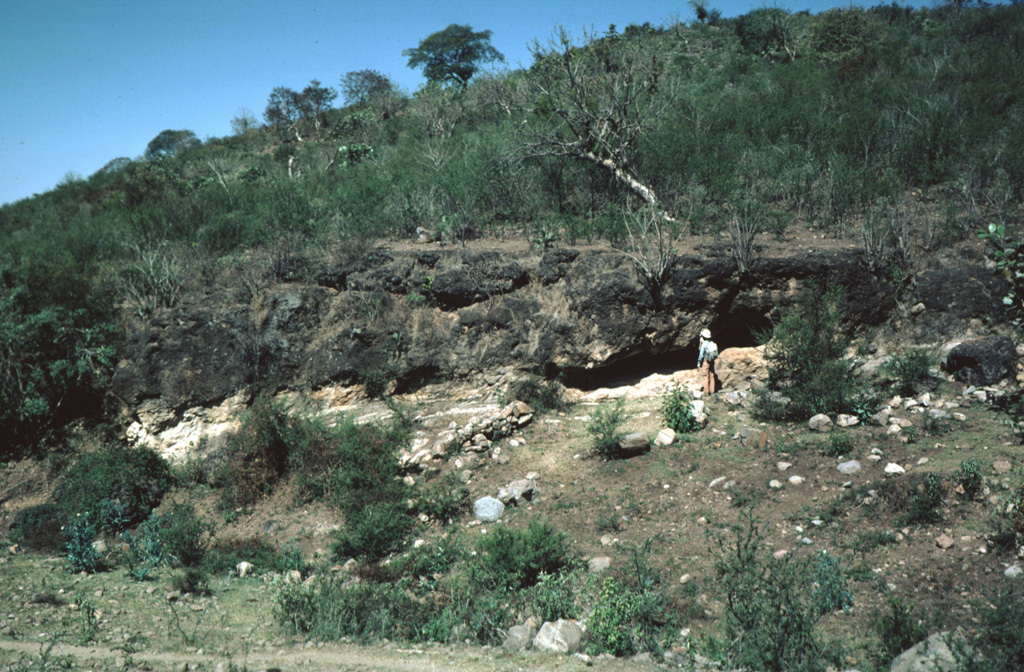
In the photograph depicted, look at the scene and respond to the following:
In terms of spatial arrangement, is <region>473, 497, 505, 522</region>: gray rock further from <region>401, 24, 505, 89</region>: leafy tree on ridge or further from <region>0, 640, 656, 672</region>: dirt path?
<region>401, 24, 505, 89</region>: leafy tree on ridge

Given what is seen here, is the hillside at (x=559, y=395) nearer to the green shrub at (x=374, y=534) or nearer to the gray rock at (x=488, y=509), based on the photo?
the green shrub at (x=374, y=534)

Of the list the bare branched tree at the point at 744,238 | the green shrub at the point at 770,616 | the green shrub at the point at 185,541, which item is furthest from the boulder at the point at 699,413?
the green shrub at the point at 185,541

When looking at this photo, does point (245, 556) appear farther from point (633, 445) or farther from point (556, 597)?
point (633, 445)

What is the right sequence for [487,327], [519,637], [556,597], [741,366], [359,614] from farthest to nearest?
[487,327]
[741,366]
[359,614]
[556,597]
[519,637]

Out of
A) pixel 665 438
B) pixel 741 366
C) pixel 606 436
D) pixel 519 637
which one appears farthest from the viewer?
pixel 741 366

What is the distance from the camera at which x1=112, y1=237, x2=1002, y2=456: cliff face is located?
872 centimetres

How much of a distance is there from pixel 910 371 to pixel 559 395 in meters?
4.58

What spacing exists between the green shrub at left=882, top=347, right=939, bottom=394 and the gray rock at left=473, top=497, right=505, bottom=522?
17.4 ft

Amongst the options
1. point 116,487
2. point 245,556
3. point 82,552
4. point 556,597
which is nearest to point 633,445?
point 556,597

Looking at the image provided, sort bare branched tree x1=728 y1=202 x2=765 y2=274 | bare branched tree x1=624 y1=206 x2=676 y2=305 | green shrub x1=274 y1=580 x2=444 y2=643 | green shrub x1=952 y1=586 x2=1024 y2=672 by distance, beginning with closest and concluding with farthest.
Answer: green shrub x1=952 y1=586 x2=1024 y2=672 → green shrub x1=274 y1=580 x2=444 y2=643 → bare branched tree x1=624 y1=206 x2=676 y2=305 → bare branched tree x1=728 y1=202 x2=765 y2=274

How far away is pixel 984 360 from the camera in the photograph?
290 inches

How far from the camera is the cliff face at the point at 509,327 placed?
28.6 ft

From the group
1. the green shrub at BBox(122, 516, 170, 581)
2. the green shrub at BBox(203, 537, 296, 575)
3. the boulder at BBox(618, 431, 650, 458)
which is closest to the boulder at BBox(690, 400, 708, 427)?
the boulder at BBox(618, 431, 650, 458)

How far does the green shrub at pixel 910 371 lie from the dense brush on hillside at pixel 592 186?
1995mm
